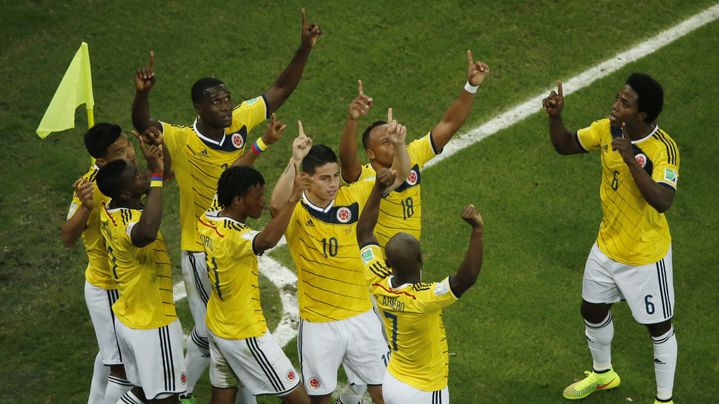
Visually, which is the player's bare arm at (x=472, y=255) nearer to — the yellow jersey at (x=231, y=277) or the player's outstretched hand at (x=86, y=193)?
the yellow jersey at (x=231, y=277)

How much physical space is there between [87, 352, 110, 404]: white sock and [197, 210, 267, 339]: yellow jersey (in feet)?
4.18

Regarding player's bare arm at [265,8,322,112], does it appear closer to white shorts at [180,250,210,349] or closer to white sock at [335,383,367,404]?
white shorts at [180,250,210,349]

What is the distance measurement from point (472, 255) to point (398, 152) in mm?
1315

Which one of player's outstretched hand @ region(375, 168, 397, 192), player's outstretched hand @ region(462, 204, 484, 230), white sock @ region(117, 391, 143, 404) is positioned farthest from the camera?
white sock @ region(117, 391, 143, 404)

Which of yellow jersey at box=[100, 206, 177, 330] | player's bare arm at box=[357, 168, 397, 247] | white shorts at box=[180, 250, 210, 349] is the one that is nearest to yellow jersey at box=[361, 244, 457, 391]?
player's bare arm at box=[357, 168, 397, 247]

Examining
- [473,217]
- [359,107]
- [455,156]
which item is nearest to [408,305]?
[473,217]

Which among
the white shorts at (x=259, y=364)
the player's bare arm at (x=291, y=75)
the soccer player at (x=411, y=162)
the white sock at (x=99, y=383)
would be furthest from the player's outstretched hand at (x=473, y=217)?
the white sock at (x=99, y=383)

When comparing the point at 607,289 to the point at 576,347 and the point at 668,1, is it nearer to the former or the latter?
the point at 576,347

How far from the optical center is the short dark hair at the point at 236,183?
26.7ft

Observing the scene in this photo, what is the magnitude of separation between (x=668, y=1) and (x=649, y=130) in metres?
6.36

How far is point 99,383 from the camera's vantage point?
9312mm

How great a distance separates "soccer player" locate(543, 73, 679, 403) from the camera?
29.5ft

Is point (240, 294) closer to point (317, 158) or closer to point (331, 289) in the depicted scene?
point (331, 289)

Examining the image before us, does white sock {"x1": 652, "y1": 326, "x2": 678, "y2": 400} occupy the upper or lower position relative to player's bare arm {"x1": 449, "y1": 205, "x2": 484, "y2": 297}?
lower
